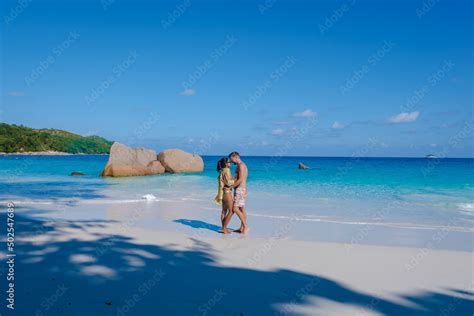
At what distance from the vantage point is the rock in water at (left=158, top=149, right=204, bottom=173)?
3747 centimetres

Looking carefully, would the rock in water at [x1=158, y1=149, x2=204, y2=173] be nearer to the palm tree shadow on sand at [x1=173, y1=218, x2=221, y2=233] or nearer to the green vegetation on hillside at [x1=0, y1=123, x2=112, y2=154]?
the palm tree shadow on sand at [x1=173, y1=218, x2=221, y2=233]

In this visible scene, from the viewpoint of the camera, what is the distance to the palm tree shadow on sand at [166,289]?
15.1 feet

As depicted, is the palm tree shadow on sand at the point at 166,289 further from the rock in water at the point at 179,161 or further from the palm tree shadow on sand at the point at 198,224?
the rock in water at the point at 179,161

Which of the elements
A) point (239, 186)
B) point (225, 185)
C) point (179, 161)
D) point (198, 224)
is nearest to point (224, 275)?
point (239, 186)

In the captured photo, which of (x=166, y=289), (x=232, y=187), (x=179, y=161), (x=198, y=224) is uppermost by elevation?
(x=179, y=161)

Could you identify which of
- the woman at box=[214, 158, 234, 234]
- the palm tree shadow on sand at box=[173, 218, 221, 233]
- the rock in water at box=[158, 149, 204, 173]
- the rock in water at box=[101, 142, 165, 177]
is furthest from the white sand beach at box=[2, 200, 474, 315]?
the rock in water at box=[158, 149, 204, 173]

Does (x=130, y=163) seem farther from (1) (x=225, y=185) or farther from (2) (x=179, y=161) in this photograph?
(1) (x=225, y=185)

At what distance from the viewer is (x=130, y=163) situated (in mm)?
33625

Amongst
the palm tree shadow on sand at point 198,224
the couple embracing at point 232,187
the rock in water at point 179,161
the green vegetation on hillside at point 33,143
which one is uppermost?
the green vegetation on hillside at point 33,143

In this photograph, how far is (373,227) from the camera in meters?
11.0

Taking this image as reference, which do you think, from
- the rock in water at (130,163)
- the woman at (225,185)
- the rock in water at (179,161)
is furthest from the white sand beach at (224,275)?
the rock in water at (179,161)

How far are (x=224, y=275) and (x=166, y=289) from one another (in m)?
1.04

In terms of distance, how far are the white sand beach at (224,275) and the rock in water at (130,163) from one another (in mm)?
23916

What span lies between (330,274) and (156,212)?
8.35 m
